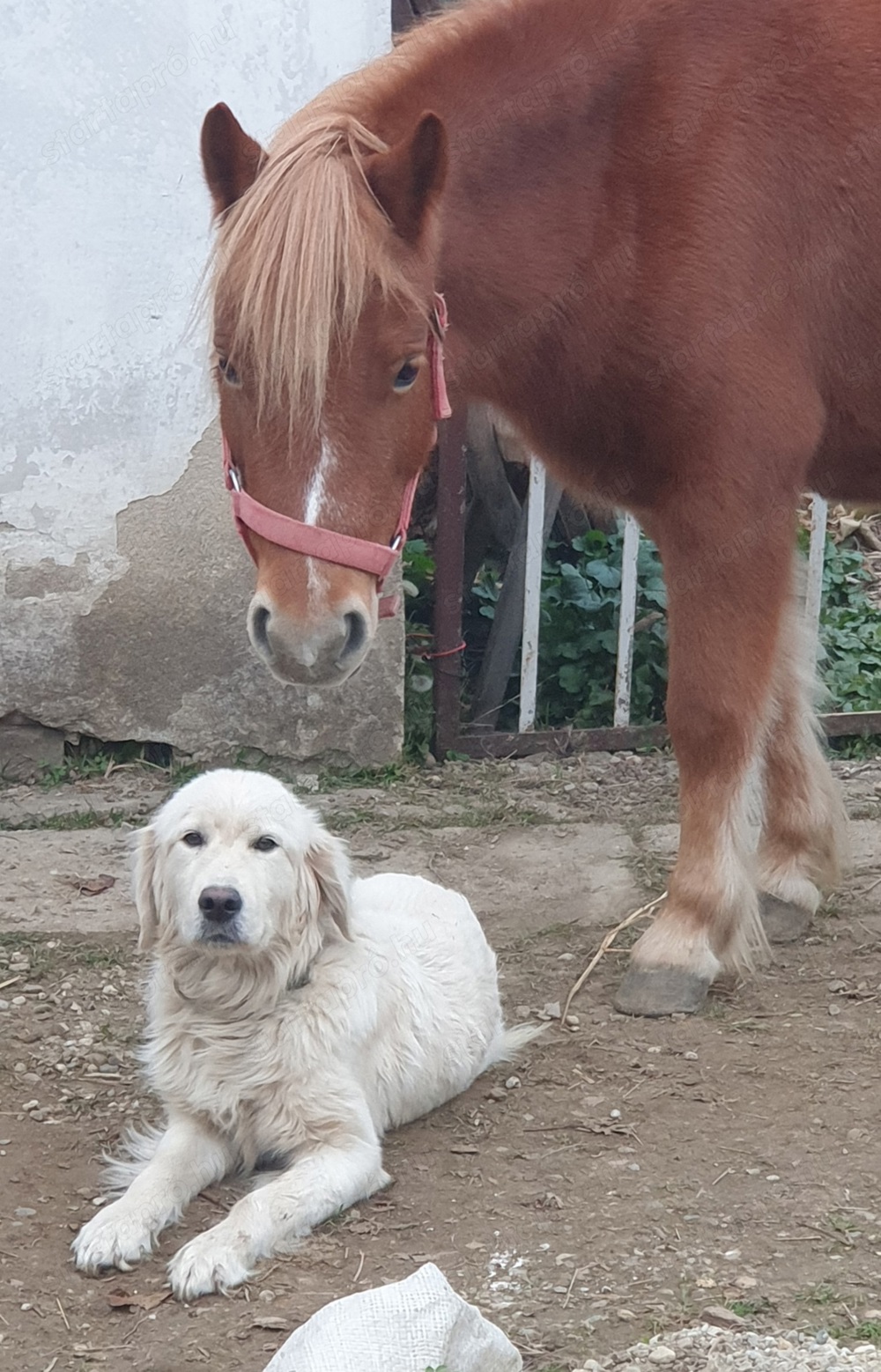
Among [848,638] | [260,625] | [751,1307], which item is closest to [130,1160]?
[260,625]

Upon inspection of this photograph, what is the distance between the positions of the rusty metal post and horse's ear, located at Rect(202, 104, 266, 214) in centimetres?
214

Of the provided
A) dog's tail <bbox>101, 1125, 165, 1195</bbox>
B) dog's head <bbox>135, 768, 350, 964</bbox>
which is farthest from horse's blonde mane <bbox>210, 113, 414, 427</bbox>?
dog's tail <bbox>101, 1125, 165, 1195</bbox>

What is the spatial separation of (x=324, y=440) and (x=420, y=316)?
32cm

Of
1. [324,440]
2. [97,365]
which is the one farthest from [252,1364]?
[97,365]

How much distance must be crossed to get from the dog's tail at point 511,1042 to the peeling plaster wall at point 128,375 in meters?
1.79

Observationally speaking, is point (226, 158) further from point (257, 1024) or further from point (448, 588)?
point (448, 588)

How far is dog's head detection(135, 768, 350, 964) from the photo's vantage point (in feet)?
8.96

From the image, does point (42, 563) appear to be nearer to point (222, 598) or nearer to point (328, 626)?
point (222, 598)

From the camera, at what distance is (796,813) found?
4043 millimetres

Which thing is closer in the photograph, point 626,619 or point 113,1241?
point 113,1241

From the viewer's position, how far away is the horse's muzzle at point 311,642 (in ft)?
9.09

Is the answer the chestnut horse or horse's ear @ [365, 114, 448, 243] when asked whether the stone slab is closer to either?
the chestnut horse

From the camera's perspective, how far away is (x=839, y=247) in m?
3.52

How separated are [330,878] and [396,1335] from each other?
40.5 inches
